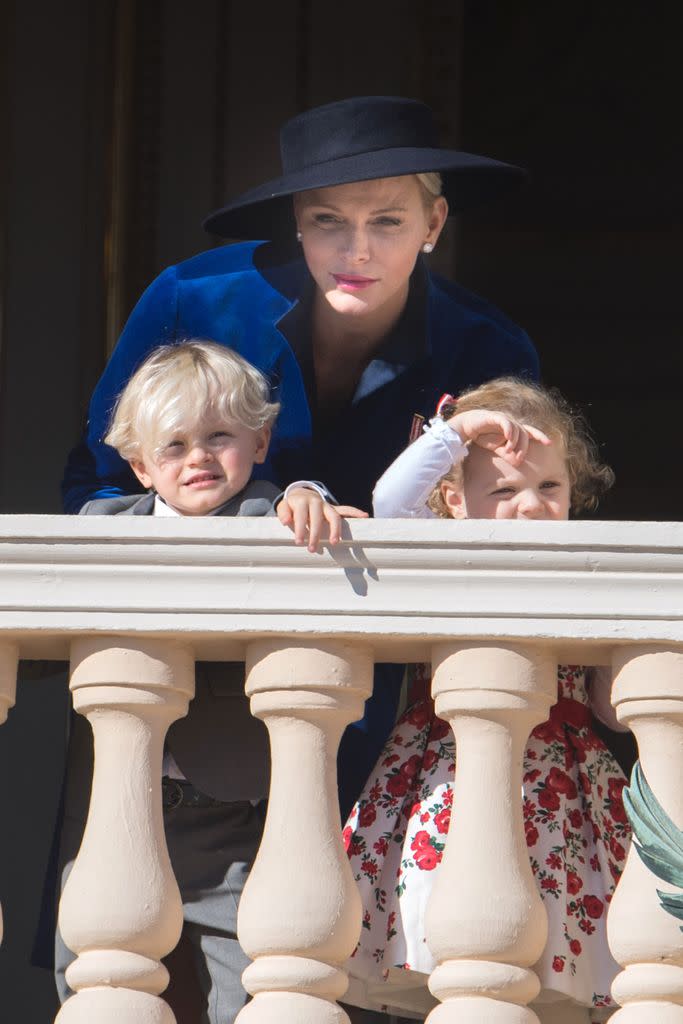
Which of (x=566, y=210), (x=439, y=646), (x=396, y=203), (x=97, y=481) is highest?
(x=566, y=210)

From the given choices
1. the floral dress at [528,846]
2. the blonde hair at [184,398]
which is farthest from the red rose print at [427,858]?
the blonde hair at [184,398]

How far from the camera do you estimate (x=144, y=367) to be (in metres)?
2.86

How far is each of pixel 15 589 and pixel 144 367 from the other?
0.65m

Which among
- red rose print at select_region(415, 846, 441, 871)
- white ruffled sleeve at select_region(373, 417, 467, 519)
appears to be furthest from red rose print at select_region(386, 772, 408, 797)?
white ruffled sleeve at select_region(373, 417, 467, 519)

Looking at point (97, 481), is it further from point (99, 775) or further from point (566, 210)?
point (566, 210)

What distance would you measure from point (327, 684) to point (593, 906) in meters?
0.47

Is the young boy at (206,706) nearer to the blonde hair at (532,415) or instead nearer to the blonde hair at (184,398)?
the blonde hair at (184,398)

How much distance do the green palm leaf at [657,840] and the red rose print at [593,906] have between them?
1.02 ft

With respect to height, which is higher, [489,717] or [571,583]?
[571,583]

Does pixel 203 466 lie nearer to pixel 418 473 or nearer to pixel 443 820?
pixel 418 473

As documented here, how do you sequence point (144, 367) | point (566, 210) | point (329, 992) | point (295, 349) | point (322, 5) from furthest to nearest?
point (566, 210) → point (322, 5) → point (295, 349) → point (144, 367) → point (329, 992)

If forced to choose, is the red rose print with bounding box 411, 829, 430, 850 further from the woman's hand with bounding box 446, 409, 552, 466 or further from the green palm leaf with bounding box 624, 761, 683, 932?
the woman's hand with bounding box 446, 409, 552, 466

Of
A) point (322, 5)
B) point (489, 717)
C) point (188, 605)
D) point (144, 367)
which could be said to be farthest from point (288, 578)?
point (322, 5)

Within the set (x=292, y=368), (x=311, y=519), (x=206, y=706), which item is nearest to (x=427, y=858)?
(x=206, y=706)
